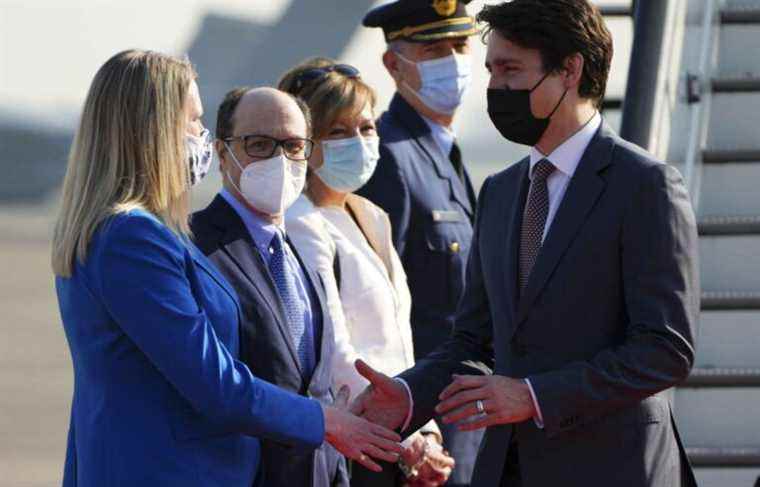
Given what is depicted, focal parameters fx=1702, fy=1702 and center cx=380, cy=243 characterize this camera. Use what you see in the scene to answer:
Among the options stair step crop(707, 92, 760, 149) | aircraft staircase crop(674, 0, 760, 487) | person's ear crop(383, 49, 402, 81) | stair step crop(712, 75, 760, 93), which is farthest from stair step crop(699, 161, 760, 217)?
person's ear crop(383, 49, 402, 81)

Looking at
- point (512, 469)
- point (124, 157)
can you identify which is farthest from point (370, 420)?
point (124, 157)

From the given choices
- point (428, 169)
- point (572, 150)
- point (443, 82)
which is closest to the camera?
point (572, 150)

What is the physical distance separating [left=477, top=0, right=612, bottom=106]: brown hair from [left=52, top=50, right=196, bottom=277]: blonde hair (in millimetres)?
744

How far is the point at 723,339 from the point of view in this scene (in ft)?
17.8

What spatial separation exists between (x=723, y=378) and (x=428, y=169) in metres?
1.12

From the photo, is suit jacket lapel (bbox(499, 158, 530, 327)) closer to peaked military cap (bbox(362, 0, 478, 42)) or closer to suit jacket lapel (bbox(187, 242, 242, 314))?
suit jacket lapel (bbox(187, 242, 242, 314))

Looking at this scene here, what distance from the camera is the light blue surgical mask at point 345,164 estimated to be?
4.74 metres

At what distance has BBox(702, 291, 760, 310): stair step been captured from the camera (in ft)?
17.7

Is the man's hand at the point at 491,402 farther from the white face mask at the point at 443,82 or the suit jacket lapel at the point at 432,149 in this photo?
the white face mask at the point at 443,82

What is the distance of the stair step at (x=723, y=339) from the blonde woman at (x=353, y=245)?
45.1 inches

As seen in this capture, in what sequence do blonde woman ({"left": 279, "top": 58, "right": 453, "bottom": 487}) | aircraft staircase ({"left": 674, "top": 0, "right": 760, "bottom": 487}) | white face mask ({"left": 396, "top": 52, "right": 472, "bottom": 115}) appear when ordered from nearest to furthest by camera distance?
1. blonde woman ({"left": 279, "top": 58, "right": 453, "bottom": 487})
2. aircraft staircase ({"left": 674, "top": 0, "right": 760, "bottom": 487})
3. white face mask ({"left": 396, "top": 52, "right": 472, "bottom": 115})

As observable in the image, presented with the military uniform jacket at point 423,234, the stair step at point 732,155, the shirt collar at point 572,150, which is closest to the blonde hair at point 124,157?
the shirt collar at point 572,150

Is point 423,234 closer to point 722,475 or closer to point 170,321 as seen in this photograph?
point 722,475

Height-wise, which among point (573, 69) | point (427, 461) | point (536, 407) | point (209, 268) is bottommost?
point (427, 461)
